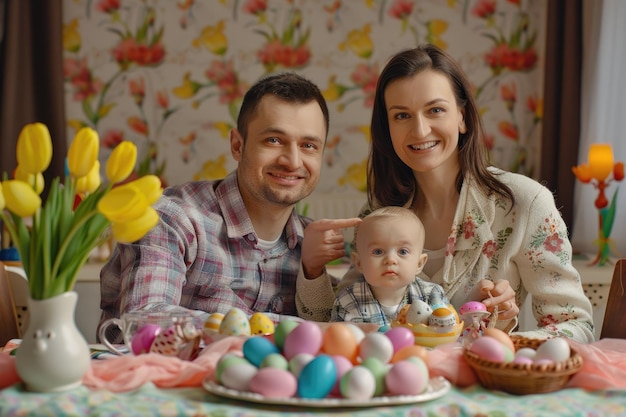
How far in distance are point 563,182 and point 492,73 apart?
2.20 ft

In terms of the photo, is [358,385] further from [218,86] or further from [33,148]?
[218,86]

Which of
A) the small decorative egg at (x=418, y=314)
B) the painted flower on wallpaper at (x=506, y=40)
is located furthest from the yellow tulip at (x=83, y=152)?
the painted flower on wallpaper at (x=506, y=40)

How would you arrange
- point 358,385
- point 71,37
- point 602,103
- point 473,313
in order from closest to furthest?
point 358,385 → point 473,313 → point 602,103 → point 71,37

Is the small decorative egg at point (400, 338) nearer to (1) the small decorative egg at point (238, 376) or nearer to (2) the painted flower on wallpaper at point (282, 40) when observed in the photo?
(1) the small decorative egg at point (238, 376)

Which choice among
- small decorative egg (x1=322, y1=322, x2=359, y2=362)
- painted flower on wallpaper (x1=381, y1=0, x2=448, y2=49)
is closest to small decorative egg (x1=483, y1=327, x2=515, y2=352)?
Result: small decorative egg (x1=322, y1=322, x2=359, y2=362)

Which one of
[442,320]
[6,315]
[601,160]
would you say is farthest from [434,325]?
[601,160]

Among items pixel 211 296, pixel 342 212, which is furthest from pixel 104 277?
pixel 342 212

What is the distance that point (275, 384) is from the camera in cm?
119

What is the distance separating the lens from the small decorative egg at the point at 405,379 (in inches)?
47.2

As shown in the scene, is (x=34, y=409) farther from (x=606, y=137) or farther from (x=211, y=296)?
(x=606, y=137)

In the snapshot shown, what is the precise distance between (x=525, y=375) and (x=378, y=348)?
22cm

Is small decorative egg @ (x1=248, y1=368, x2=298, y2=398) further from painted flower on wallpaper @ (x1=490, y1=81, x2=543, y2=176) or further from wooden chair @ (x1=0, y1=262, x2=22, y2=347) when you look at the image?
painted flower on wallpaper @ (x1=490, y1=81, x2=543, y2=176)

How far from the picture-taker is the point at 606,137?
156 inches

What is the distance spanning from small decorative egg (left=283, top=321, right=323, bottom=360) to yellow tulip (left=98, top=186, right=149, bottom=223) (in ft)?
0.98
